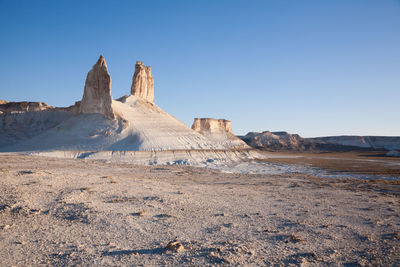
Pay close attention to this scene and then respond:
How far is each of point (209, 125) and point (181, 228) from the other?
5803cm

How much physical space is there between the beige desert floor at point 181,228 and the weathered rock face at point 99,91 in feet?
80.6

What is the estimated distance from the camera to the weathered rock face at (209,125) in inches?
2447

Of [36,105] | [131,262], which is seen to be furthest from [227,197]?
[36,105]

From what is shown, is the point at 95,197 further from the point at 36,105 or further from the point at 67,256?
the point at 36,105

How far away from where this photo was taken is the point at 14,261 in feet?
13.2

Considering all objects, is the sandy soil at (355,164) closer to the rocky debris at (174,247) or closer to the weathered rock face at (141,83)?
the rocky debris at (174,247)

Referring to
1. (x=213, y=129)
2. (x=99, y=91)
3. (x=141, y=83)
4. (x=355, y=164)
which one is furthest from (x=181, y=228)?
(x=213, y=129)

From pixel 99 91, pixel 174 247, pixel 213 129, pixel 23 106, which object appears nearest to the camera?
pixel 174 247

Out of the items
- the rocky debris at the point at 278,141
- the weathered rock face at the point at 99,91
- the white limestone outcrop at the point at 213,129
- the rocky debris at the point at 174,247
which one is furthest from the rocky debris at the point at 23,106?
the rocky debris at the point at 278,141

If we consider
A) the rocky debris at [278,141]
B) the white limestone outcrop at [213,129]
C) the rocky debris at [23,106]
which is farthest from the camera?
the rocky debris at [278,141]

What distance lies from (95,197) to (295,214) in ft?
19.7

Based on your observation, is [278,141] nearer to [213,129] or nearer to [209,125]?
[213,129]

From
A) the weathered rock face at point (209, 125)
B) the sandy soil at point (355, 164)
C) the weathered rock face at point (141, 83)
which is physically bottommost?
the sandy soil at point (355, 164)

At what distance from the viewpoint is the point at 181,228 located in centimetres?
572
